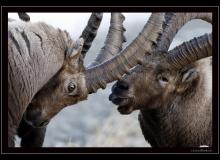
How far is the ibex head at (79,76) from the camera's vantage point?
24.4ft

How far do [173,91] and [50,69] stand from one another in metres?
2.27

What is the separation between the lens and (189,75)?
9164 millimetres

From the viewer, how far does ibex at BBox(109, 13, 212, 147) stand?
8852 millimetres

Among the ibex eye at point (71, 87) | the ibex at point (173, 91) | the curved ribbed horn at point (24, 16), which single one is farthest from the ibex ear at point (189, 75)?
the curved ribbed horn at point (24, 16)

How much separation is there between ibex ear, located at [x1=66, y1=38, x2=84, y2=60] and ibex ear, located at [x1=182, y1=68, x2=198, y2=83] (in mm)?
2057

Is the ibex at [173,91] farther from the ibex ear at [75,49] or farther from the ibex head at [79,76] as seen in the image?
the ibex ear at [75,49]

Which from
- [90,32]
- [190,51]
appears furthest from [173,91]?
[90,32]

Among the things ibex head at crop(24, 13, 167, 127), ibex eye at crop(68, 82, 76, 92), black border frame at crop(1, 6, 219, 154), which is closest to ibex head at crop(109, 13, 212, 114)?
black border frame at crop(1, 6, 219, 154)
